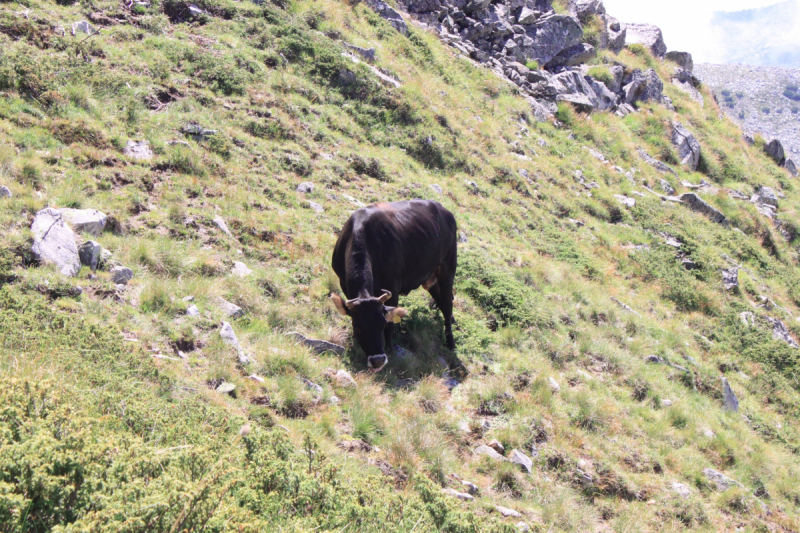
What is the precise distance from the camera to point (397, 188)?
1367 cm

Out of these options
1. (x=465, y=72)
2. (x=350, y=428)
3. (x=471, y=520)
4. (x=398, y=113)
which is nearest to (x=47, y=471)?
(x=471, y=520)

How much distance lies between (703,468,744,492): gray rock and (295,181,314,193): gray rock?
9.40 m

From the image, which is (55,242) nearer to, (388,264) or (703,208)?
(388,264)

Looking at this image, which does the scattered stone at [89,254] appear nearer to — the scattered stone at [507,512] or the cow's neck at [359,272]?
the cow's neck at [359,272]

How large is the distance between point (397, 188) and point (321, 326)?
6.55 m

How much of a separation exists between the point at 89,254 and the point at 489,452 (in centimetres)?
587

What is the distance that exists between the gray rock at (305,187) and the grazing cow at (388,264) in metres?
3.01

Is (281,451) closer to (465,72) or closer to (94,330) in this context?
(94,330)

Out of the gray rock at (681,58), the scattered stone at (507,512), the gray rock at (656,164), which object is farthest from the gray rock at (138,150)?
the gray rock at (681,58)

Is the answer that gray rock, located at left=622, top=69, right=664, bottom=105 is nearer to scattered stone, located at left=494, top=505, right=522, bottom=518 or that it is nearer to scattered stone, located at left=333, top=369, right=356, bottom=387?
scattered stone, located at left=333, top=369, right=356, bottom=387

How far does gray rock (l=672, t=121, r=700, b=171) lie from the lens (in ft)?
88.5

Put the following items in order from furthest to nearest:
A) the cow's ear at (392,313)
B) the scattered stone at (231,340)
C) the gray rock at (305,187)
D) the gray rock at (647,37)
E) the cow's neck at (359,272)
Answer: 1. the gray rock at (647,37)
2. the gray rock at (305,187)
3. the cow's neck at (359,272)
4. the cow's ear at (392,313)
5. the scattered stone at (231,340)

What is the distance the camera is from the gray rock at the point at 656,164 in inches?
985

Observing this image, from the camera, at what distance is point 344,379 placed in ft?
22.1
